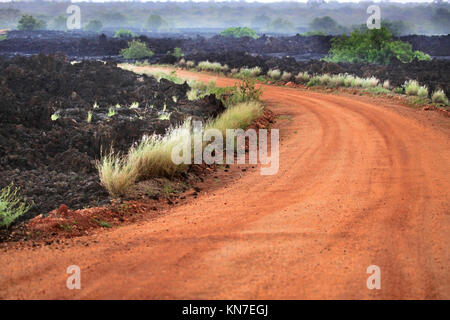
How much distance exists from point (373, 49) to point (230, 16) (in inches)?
4932

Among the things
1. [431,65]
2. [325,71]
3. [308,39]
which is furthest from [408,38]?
[325,71]

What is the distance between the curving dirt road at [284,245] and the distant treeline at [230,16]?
102m

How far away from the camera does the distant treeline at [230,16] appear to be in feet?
360

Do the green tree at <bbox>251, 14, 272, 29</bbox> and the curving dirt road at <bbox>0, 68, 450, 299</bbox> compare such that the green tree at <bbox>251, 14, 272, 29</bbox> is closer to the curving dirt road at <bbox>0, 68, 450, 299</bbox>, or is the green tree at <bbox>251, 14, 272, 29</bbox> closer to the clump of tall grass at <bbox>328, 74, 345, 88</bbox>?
the clump of tall grass at <bbox>328, 74, 345, 88</bbox>

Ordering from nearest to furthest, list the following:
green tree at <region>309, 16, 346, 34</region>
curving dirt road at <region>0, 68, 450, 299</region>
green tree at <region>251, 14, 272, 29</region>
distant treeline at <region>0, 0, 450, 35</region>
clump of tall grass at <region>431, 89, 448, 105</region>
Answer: curving dirt road at <region>0, 68, 450, 299</region> < clump of tall grass at <region>431, 89, 448, 105</region> < green tree at <region>309, 16, 346, 34</region> < distant treeline at <region>0, 0, 450, 35</region> < green tree at <region>251, 14, 272, 29</region>

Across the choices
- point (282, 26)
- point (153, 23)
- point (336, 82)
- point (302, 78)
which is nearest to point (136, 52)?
point (302, 78)

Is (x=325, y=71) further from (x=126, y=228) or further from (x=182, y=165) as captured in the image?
(x=126, y=228)

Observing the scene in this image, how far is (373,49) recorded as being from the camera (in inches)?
1427

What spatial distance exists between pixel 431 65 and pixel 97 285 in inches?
1204

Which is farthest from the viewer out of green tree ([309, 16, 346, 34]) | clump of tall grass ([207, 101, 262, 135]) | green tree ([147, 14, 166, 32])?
green tree ([147, 14, 166, 32])

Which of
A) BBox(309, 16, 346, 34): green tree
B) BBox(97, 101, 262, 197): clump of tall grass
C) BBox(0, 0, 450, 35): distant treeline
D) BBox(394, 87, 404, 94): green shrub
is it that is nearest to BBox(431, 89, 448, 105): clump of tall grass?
BBox(394, 87, 404, 94): green shrub

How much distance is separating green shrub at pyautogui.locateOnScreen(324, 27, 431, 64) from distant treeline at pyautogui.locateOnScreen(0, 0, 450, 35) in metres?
69.7

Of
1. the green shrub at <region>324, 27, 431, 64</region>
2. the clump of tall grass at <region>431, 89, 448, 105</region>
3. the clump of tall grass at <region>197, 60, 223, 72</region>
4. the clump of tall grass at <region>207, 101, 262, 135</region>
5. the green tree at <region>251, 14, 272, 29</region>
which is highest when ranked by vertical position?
the green tree at <region>251, 14, 272, 29</region>

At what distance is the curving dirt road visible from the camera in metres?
4.23
